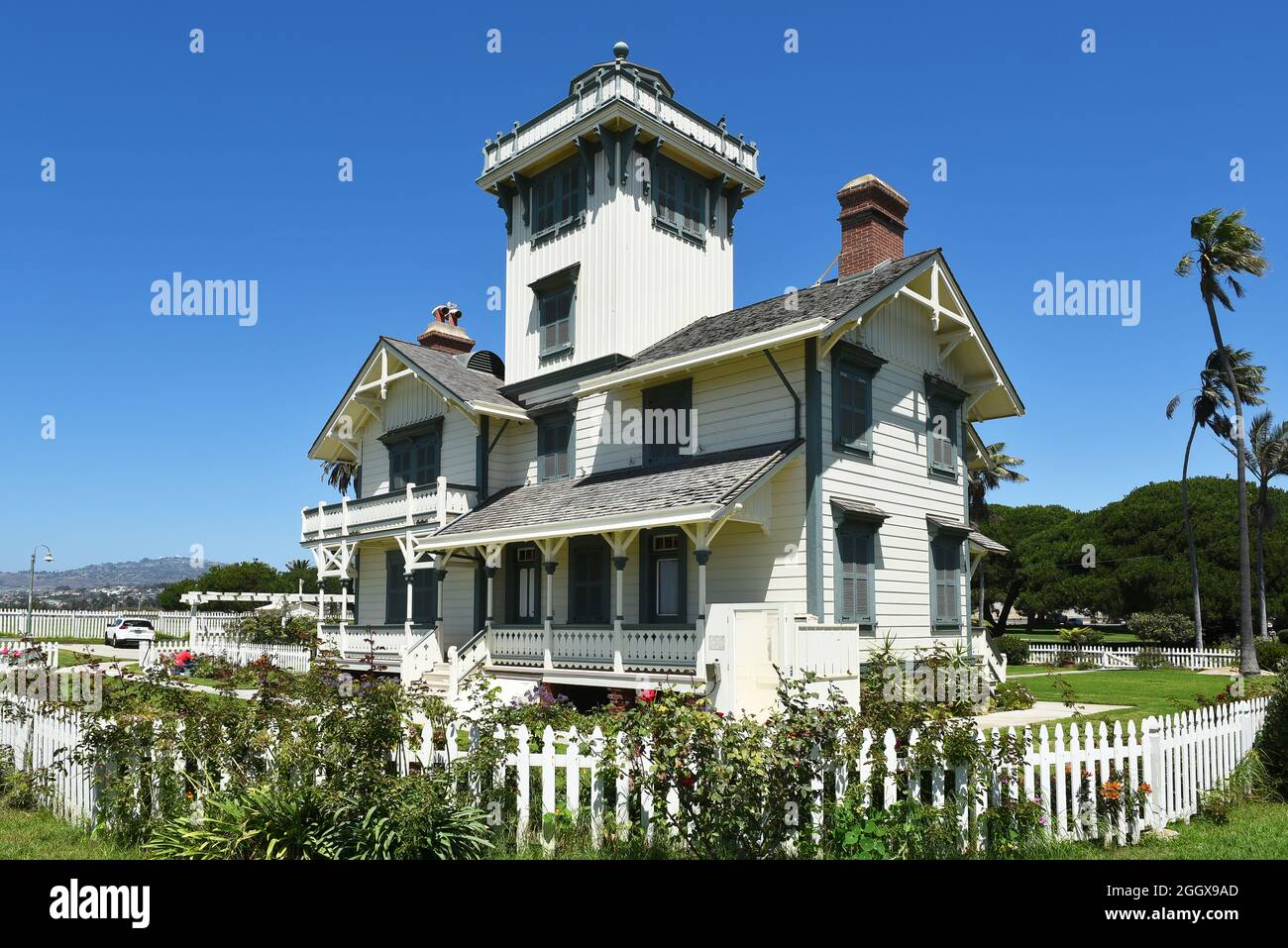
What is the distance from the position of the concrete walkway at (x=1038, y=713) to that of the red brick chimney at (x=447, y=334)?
18289mm

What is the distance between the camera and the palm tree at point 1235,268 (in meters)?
32.5

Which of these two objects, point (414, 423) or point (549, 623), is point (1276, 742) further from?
point (414, 423)

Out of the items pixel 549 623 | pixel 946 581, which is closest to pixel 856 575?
pixel 946 581

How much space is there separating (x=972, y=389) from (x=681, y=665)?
10.7 m

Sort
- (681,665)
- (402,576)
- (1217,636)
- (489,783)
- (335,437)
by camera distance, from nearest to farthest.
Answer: (489,783)
(681,665)
(402,576)
(335,437)
(1217,636)

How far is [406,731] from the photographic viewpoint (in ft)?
26.9

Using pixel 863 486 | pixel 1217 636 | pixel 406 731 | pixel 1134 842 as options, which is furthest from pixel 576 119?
pixel 1217 636

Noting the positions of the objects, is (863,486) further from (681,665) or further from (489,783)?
(489,783)

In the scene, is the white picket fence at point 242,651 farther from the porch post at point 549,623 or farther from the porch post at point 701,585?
the porch post at point 701,585

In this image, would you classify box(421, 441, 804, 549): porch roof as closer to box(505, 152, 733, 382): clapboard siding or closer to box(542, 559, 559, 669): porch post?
box(542, 559, 559, 669): porch post

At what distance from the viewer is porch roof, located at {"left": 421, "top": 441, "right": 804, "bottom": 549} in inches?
626

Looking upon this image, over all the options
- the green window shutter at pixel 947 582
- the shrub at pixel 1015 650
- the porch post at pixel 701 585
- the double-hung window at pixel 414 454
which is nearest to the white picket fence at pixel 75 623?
the double-hung window at pixel 414 454

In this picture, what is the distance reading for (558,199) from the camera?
76.6 feet

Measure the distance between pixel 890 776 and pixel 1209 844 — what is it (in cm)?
344
